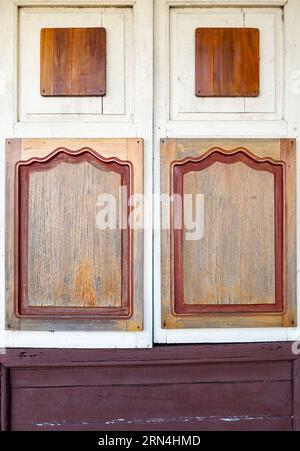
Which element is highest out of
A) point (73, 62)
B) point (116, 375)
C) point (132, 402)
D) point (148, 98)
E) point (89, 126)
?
point (73, 62)

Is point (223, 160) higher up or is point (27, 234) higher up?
point (223, 160)

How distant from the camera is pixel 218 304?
2186mm

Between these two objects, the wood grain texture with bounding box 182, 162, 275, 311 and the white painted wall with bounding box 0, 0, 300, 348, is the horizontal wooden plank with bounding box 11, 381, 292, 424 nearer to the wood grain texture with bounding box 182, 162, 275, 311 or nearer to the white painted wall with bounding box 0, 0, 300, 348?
the white painted wall with bounding box 0, 0, 300, 348

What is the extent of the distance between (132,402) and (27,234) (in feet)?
2.86

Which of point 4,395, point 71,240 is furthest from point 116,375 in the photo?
point 71,240

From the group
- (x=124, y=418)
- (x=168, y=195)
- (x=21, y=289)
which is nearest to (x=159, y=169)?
(x=168, y=195)

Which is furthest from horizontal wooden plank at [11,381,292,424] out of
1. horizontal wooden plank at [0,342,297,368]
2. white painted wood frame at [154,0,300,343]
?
white painted wood frame at [154,0,300,343]

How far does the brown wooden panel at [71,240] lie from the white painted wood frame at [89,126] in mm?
36

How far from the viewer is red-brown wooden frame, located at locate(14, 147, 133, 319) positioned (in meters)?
2.16

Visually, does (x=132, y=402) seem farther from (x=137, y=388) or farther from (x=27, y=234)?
(x=27, y=234)

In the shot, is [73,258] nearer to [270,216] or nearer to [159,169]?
[159,169]

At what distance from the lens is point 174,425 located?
7.13ft

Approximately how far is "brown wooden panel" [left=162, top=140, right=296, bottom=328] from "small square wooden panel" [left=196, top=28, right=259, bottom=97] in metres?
0.25

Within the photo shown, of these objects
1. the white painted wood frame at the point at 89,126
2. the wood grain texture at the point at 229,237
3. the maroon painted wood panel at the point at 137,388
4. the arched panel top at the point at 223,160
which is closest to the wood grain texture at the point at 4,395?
the maroon painted wood panel at the point at 137,388
